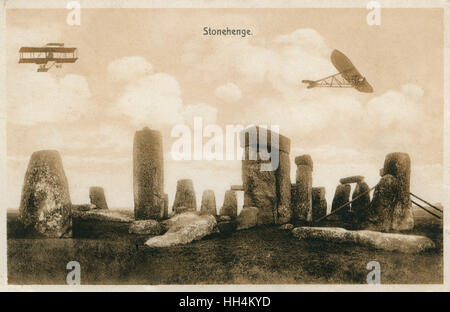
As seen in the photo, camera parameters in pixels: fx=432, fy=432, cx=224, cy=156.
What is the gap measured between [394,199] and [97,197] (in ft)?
36.8

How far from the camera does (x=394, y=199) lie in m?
11.1

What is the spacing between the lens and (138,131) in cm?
1209

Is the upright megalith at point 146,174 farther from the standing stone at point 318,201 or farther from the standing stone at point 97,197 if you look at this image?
the standing stone at point 318,201

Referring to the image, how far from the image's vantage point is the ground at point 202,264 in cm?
894

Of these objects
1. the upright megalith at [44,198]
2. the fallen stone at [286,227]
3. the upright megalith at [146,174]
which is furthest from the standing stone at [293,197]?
the upright megalith at [44,198]

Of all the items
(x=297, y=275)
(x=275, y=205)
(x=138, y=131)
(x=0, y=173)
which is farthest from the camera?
(x=275, y=205)

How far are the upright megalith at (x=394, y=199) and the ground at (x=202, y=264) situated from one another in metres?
1.36

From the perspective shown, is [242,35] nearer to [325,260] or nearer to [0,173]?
[325,260]

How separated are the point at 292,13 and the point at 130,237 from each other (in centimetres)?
655

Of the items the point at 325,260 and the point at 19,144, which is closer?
the point at 325,260

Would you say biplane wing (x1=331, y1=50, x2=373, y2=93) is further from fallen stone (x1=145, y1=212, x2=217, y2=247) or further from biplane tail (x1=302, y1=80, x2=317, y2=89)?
fallen stone (x1=145, y1=212, x2=217, y2=247)

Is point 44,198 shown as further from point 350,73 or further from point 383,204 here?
point 383,204

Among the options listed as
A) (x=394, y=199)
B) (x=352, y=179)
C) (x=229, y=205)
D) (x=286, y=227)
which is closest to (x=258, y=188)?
(x=286, y=227)

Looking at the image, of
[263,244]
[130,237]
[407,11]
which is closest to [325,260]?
[263,244]
